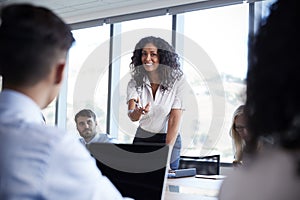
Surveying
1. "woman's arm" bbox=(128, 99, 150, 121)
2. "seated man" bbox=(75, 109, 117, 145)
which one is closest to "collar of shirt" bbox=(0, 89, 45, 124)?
"woman's arm" bbox=(128, 99, 150, 121)

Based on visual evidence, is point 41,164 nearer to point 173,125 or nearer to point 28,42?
point 28,42

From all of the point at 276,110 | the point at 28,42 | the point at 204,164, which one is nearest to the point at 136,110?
the point at 204,164

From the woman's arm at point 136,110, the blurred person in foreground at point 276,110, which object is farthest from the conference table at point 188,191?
the blurred person in foreground at point 276,110

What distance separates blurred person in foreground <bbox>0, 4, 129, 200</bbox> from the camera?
82cm

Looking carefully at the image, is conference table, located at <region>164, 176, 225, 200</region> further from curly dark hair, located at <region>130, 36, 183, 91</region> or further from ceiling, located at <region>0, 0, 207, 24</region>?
→ ceiling, located at <region>0, 0, 207, 24</region>

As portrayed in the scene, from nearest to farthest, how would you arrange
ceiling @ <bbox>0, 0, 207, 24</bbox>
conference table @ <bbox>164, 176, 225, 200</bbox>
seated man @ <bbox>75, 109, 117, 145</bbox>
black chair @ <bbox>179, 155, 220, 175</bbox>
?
1. conference table @ <bbox>164, 176, 225, 200</bbox>
2. black chair @ <bbox>179, 155, 220, 175</bbox>
3. seated man @ <bbox>75, 109, 117, 145</bbox>
4. ceiling @ <bbox>0, 0, 207, 24</bbox>

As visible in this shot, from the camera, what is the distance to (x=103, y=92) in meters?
6.18

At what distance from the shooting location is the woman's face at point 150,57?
9.13 ft

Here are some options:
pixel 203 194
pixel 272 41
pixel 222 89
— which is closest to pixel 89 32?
pixel 222 89

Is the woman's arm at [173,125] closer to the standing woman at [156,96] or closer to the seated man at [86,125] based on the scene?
the standing woman at [156,96]

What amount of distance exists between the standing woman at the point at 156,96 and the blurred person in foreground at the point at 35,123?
1720 mm

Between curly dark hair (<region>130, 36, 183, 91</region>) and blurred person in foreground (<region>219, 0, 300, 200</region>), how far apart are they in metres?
2.33

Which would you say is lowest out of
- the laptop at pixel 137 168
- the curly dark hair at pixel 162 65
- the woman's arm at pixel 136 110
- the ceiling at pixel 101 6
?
the laptop at pixel 137 168

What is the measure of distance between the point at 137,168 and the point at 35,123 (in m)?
0.56
